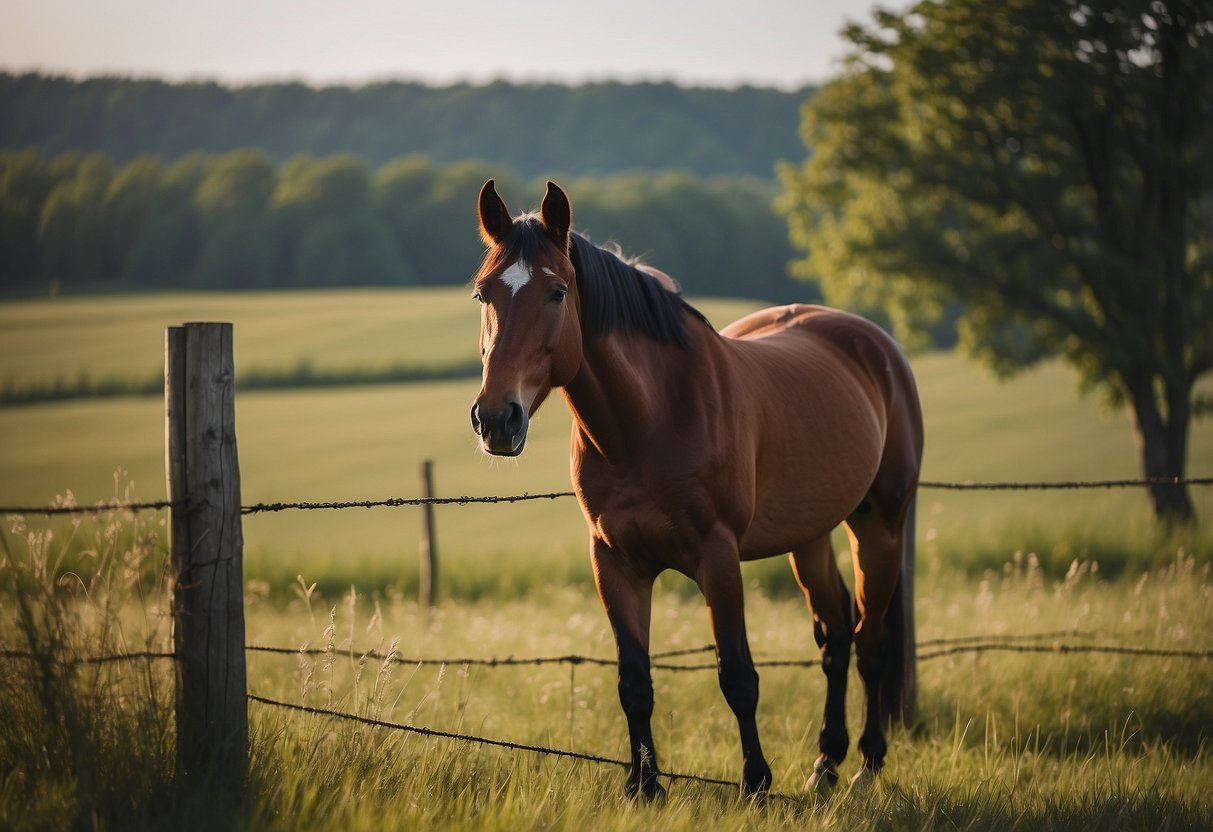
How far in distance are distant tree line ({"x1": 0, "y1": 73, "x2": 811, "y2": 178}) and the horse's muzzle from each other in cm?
8902

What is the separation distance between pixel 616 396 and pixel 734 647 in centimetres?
107

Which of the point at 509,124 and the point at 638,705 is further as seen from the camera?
the point at 509,124

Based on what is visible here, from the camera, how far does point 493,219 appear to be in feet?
11.0

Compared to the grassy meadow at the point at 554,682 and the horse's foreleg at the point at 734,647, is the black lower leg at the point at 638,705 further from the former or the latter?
the horse's foreleg at the point at 734,647

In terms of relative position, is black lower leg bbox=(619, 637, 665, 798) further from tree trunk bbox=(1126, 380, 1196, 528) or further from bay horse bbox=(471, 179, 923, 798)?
tree trunk bbox=(1126, 380, 1196, 528)

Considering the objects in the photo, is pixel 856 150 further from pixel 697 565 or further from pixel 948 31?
pixel 697 565

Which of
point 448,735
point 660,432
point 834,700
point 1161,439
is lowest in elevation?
point 834,700

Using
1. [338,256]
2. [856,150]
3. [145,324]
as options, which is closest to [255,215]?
[338,256]

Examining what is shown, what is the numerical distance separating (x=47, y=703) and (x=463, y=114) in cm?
10861

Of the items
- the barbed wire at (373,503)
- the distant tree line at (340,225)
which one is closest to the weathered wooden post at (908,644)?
the barbed wire at (373,503)

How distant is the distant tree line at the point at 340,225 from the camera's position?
51.6 meters

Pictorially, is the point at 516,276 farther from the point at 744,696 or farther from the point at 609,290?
the point at 744,696

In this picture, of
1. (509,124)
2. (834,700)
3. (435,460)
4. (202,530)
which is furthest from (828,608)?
(509,124)

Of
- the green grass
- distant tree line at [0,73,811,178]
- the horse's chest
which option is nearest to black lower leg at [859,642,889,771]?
the green grass
